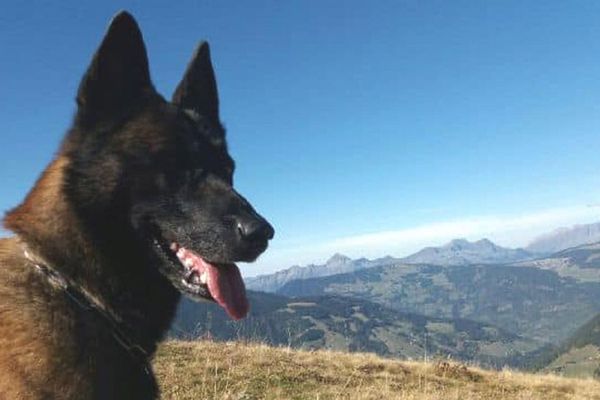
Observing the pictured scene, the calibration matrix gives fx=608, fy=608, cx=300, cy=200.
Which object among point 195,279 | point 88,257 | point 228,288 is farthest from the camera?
point 228,288

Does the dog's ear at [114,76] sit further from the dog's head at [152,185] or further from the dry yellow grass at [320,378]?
the dry yellow grass at [320,378]

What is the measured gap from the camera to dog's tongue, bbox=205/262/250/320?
439 cm

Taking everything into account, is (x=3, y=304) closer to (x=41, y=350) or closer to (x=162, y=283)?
(x=41, y=350)

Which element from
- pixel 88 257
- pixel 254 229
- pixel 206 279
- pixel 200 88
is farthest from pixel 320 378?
pixel 88 257

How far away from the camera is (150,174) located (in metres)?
4.52

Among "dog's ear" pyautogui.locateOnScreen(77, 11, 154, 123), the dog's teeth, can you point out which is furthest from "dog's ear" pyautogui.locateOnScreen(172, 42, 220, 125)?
the dog's teeth

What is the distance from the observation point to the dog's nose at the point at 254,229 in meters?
4.30

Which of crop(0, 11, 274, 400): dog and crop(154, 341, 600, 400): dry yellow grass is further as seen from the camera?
crop(154, 341, 600, 400): dry yellow grass

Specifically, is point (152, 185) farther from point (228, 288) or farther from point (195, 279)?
point (228, 288)

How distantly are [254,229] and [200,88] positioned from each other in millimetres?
2005

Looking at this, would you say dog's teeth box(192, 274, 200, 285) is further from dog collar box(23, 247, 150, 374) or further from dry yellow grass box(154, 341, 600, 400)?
dry yellow grass box(154, 341, 600, 400)

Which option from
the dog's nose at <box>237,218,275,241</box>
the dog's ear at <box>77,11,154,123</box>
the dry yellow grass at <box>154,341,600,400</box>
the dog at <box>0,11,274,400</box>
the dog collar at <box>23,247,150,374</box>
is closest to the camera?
the dog at <box>0,11,274,400</box>

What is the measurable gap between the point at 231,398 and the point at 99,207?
7064 mm

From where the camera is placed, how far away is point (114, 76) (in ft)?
15.2
